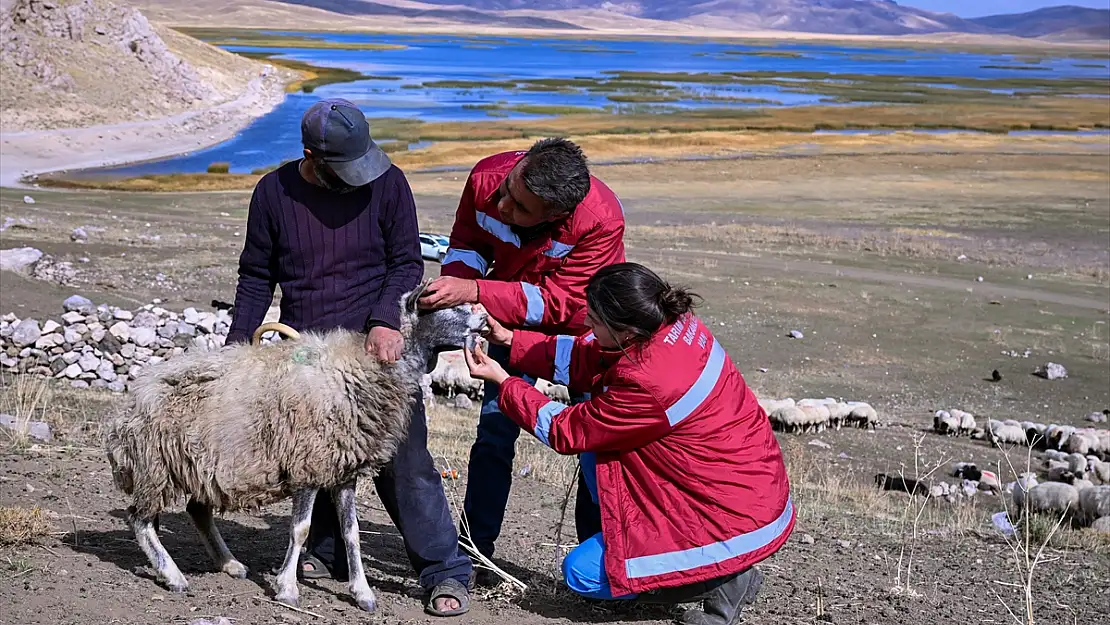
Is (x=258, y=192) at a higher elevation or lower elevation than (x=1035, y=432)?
higher

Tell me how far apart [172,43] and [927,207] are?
167 feet

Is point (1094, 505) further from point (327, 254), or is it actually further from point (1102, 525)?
point (327, 254)

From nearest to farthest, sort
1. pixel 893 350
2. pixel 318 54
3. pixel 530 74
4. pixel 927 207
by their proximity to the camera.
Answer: pixel 893 350, pixel 927 207, pixel 530 74, pixel 318 54

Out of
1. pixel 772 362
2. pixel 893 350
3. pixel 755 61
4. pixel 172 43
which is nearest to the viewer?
pixel 772 362

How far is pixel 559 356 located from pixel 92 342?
28.0 ft

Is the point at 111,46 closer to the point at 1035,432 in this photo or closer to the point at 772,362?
the point at 772,362

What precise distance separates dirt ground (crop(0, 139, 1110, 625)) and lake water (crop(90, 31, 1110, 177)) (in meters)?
15.7

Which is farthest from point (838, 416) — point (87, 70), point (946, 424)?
point (87, 70)

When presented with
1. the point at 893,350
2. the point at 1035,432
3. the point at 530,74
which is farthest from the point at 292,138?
the point at 530,74

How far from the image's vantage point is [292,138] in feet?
157

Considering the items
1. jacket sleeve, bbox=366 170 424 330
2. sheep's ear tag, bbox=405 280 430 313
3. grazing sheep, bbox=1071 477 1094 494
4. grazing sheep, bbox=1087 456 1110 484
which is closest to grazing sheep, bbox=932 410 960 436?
grazing sheep, bbox=1087 456 1110 484

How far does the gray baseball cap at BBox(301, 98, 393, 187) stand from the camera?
4555 millimetres

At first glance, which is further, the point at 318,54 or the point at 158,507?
the point at 318,54

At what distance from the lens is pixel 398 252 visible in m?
5.07
